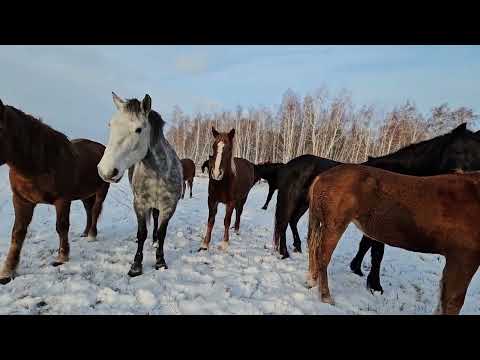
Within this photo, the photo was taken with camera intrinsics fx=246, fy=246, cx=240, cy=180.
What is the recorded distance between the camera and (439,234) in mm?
2635

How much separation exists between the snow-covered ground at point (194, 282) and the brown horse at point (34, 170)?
1.72ft

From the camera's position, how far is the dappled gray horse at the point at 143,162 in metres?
3.11

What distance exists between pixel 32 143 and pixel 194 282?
2.78 m

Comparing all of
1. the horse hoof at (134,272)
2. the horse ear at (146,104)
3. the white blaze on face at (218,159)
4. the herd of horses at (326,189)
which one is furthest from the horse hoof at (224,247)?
the horse ear at (146,104)

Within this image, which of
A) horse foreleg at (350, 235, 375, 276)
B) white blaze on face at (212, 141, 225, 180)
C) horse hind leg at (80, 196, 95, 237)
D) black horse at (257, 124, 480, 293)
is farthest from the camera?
horse hind leg at (80, 196, 95, 237)

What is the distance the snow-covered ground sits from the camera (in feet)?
8.81

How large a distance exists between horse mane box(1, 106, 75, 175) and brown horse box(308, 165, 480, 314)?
3.63 metres

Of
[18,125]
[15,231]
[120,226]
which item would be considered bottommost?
[120,226]

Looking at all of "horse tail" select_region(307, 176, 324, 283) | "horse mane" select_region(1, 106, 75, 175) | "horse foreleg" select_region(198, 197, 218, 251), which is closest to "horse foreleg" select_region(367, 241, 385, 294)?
"horse tail" select_region(307, 176, 324, 283)

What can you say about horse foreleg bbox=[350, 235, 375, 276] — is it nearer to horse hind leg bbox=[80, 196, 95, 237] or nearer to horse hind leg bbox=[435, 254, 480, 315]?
horse hind leg bbox=[435, 254, 480, 315]

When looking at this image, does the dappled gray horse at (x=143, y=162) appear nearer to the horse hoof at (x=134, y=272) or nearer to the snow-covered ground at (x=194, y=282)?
the horse hoof at (x=134, y=272)
